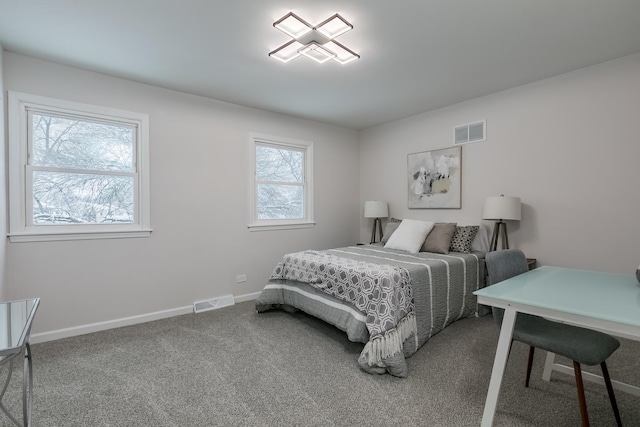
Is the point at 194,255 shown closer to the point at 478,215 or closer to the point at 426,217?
the point at 426,217

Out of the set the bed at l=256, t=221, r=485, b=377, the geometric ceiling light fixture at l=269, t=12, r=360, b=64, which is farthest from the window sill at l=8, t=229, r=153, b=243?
the geometric ceiling light fixture at l=269, t=12, r=360, b=64

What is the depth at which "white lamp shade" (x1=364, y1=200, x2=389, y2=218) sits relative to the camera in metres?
4.47

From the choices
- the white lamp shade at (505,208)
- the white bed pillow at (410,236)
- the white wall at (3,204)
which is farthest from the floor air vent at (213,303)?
the white lamp shade at (505,208)

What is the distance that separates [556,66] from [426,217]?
2.11 m

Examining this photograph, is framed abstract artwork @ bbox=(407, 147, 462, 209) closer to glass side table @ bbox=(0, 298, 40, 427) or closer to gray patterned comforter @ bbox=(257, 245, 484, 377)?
gray patterned comforter @ bbox=(257, 245, 484, 377)

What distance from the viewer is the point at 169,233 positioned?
10.8 feet

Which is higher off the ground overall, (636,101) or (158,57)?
(158,57)

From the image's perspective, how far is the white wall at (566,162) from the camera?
106 inches

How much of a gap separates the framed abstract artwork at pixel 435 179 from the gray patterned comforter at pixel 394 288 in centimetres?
96

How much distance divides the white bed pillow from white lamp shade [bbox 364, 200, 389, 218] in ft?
2.15

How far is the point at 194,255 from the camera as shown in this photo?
346 centimetres

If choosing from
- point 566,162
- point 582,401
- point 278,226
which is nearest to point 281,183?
point 278,226

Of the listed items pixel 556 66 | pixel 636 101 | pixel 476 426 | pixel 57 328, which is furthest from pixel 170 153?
pixel 636 101

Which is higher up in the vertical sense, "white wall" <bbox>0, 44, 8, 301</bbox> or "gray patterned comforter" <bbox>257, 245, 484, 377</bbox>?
"white wall" <bbox>0, 44, 8, 301</bbox>
